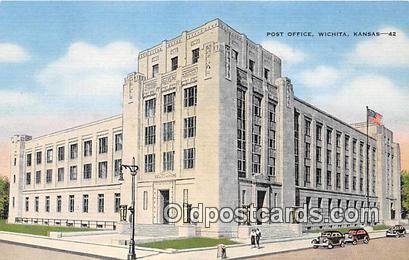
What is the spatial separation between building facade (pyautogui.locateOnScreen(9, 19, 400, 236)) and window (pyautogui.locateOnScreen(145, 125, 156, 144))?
0.31ft

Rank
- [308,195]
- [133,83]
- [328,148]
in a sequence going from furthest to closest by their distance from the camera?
[328,148] → [308,195] → [133,83]

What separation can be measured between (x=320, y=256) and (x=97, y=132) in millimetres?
38260

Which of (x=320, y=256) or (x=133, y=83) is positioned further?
(x=133, y=83)

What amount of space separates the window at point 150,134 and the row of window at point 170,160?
132 cm

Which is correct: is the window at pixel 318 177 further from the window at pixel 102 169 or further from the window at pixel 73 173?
the window at pixel 73 173

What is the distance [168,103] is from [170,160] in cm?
523

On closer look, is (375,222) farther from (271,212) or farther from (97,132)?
(97,132)

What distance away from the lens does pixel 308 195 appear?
58344mm

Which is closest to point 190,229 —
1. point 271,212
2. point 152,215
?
point 152,215

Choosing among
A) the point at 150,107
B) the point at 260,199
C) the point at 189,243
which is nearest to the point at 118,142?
the point at 150,107

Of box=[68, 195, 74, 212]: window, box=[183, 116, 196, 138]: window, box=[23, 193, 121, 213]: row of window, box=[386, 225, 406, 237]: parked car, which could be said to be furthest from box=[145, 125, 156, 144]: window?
box=[386, 225, 406, 237]: parked car

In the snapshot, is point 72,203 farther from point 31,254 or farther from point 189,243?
point 31,254

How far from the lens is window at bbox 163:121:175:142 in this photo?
4591 centimetres

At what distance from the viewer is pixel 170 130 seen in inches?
1815
